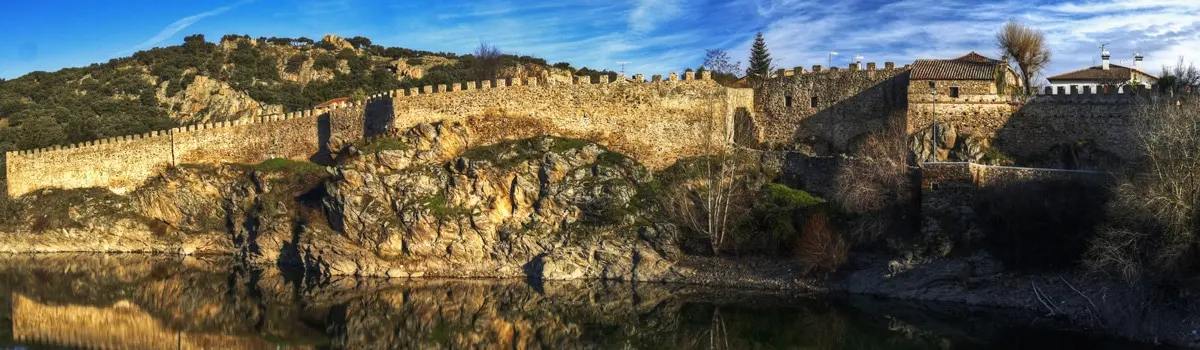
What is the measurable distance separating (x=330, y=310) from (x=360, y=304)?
45.2 inches

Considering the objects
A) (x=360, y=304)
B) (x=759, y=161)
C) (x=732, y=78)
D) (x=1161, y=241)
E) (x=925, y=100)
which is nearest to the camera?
(x=1161, y=241)

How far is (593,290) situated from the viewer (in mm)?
35812

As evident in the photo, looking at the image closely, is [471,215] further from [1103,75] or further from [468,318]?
[1103,75]

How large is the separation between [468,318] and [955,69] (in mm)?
21957

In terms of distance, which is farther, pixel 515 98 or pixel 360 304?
pixel 515 98

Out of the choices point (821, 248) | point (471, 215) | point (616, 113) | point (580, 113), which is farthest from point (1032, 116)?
point (471, 215)

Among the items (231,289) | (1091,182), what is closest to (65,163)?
(231,289)

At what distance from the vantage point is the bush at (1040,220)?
31.0m

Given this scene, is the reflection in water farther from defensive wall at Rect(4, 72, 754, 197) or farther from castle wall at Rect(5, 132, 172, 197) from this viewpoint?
castle wall at Rect(5, 132, 172, 197)

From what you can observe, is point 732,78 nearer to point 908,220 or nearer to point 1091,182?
point 908,220

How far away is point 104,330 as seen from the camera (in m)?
32.6

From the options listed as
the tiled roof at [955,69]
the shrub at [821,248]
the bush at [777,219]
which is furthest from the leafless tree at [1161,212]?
the bush at [777,219]

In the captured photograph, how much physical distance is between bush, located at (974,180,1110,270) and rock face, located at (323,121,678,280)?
1175 centimetres

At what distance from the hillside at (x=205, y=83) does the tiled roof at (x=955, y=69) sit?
3390cm
